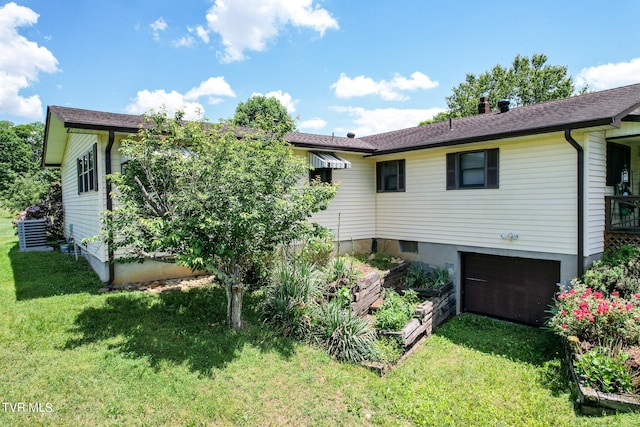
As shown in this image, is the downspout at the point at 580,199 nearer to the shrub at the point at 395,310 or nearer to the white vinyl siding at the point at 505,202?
the white vinyl siding at the point at 505,202

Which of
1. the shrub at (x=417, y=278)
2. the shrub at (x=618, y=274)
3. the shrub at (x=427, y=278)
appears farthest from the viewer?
the shrub at (x=417, y=278)

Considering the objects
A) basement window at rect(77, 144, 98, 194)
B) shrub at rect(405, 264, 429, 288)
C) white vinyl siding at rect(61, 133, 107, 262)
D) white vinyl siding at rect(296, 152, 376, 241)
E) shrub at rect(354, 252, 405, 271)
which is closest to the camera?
white vinyl siding at rect(61, 133, 107, 262)

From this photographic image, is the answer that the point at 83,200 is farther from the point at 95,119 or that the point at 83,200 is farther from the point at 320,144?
the point at 320,144

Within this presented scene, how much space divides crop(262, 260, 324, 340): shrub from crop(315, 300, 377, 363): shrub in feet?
0.96

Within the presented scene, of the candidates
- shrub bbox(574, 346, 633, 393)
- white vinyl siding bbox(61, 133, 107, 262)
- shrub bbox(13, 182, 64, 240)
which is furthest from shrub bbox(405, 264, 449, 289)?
shrub bbox(13, 182, 64, 240)

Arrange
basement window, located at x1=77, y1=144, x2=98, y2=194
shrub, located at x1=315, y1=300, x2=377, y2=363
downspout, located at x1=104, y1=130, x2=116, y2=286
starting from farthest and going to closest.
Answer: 1. basement window, located at x1=77, y1=144, x2=98, y2=194
2. downspout, located at x1=104, y1=130, x2=116, y2=286
3. shrub, located at x1=315, y1=300, x2=377, y2=363

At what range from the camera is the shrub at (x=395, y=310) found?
7520 millimetres

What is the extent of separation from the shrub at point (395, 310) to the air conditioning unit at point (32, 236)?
13.1 meters

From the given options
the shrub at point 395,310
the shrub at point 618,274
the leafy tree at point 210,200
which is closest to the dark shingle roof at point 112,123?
the leafy tree at point 210,200

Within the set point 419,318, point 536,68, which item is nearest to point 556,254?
point 419,318

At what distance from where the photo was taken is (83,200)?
10.7 metres

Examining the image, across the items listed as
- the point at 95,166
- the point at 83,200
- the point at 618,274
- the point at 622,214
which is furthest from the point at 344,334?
the point at 83,200

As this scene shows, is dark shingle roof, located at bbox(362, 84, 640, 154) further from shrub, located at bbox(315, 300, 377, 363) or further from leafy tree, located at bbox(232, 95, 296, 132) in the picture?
leafy tree, located at bbox(232, 95, 296, 132)

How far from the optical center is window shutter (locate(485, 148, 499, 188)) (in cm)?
929
